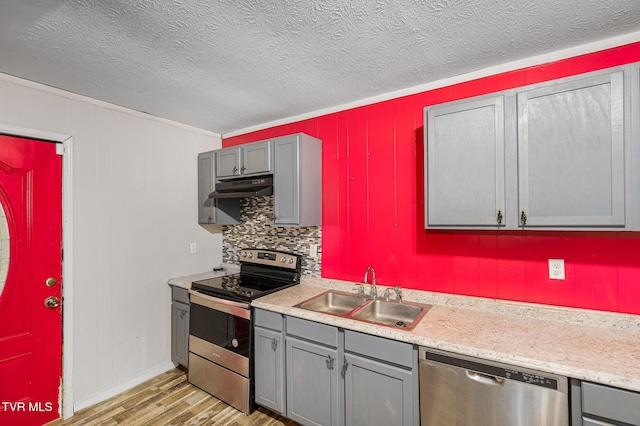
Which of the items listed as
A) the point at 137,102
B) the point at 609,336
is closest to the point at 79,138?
the point at 137,102

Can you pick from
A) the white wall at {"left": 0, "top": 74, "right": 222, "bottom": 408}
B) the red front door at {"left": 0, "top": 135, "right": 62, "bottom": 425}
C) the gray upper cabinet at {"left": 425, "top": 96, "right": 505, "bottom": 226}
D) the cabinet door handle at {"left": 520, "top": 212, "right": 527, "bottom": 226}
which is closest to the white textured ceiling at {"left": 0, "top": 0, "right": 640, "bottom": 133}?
the white wall at {"left": 0, "top": 74, "right": 222, "bottom": 408}

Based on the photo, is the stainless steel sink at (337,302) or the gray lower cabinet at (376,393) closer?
the gray lower cabinet at (376,393)

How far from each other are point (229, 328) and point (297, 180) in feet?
4.36

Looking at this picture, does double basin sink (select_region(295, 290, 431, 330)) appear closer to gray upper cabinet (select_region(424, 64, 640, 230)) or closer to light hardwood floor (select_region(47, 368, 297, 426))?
gray upper cabinet (select_region(424, 64, 640, 230))

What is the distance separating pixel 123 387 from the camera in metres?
2.62

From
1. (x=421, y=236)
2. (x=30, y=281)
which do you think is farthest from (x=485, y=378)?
(x=30, y=281)

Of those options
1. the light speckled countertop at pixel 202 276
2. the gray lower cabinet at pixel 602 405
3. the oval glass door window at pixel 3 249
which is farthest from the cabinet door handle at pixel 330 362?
the oval glass door window at pixel 3 249

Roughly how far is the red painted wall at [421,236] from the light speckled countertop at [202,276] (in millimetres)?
→ 1205

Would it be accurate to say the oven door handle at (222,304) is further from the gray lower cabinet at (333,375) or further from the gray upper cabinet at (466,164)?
the gray upper cabinet at (466,164)

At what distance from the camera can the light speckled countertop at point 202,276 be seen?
9.42ft

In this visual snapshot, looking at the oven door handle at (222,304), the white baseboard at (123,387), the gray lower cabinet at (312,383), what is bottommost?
the white baseboard at (123,387)

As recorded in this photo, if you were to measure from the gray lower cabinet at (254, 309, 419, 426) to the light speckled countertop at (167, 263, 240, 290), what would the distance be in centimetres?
100

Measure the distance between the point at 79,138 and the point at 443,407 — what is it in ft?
10.3

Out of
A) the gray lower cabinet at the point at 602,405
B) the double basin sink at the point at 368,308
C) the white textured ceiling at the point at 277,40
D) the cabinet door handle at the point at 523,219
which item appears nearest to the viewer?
the gray lower cabinet at the point at 602,405
